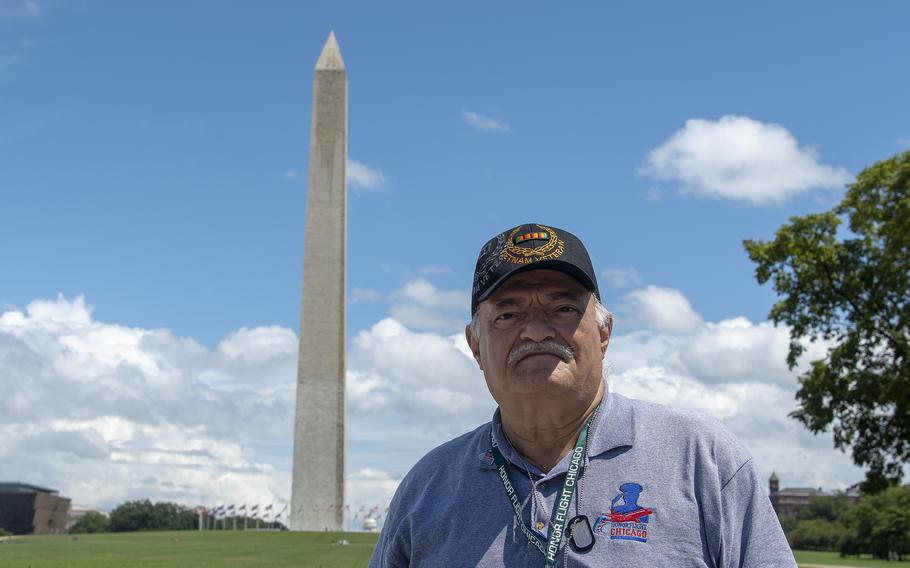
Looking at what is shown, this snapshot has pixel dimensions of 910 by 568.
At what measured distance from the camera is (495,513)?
262 centimetres

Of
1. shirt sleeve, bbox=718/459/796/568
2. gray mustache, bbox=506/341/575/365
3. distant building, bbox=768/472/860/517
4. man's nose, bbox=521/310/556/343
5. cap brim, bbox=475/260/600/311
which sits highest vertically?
distant building, bbox=768/472/860/517

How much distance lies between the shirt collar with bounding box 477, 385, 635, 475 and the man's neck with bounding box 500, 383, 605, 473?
0.04m

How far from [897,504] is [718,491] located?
2319 inches

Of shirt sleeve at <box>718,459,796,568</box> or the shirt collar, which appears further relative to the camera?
the shirt collar

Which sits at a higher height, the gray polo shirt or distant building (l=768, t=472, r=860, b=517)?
distant building (l=768, t=472, r=860, b=517)

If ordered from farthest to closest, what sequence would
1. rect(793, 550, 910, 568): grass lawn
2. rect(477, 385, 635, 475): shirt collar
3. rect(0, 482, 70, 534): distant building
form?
1. rect(0, 482, 70, 534): distant building
2. rect(793, 550, 910, 568): grass lawn
3. rect(477, 385, 635, 475): shirt collar

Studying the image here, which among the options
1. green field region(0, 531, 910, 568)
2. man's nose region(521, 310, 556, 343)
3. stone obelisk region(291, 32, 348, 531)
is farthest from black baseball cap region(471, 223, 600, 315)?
stone obelisk region(291, 32, 348, 531)

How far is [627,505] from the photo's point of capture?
96.9 inches

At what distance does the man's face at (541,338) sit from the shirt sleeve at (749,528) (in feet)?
1.48

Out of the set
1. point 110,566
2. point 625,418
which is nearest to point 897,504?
point 110,566

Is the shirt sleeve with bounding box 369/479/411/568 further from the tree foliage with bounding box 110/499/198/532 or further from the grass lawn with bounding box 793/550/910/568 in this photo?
the tree foliage with bounding box 110/499/198/532

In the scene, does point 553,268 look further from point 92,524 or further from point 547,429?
point 92,524

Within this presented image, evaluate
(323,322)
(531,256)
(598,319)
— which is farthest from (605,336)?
(323,322)

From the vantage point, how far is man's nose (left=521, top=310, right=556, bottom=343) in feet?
8.68
